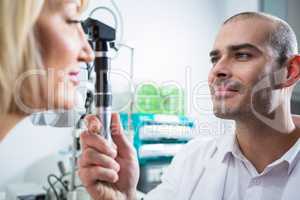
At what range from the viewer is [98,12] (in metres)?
0.71

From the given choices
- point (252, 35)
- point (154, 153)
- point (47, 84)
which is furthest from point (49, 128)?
point (252, 35)

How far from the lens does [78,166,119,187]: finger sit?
529 millimetres

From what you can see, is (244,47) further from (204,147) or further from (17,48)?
(17,48)

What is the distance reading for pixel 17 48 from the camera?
1.55 feet

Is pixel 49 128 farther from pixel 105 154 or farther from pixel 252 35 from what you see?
pixel 252 35

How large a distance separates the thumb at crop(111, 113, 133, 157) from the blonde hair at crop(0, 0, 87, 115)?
0.50ft

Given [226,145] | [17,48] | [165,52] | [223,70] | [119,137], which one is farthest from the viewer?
[165,52]

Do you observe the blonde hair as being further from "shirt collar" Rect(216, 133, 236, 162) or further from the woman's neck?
"shirt collar" Rect(216, 133, 236, 162)

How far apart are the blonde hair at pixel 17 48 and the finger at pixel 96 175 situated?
6.8 inches

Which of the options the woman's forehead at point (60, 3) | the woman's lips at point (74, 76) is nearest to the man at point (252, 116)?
the woman's lips at point (74, 76)

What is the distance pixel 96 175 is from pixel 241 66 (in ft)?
1.57

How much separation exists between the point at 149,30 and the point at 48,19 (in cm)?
51

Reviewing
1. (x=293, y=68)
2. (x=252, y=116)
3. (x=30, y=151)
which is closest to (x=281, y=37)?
(x=293, y=68)

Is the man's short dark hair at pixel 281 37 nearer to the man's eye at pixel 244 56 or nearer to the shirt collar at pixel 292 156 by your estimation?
the man's eye at pixel 244 56
